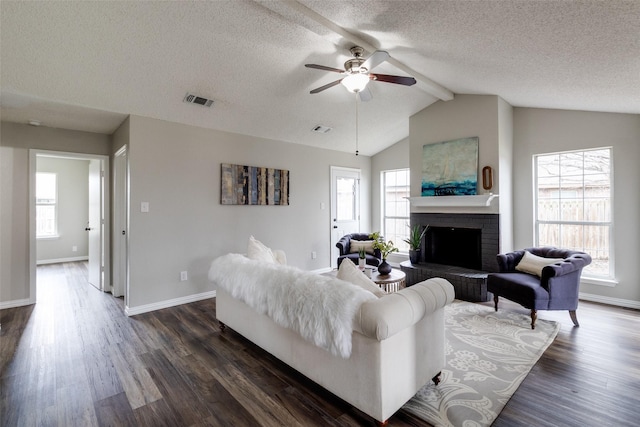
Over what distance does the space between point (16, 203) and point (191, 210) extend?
228cm

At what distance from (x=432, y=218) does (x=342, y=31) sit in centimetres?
327

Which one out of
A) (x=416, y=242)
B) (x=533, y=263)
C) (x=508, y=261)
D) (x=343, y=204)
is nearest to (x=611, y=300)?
(x=533, y=263)

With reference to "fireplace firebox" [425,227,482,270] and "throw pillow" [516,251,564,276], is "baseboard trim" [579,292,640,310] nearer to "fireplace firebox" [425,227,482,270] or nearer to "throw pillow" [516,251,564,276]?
"throw pillow" [516,251,564,276]

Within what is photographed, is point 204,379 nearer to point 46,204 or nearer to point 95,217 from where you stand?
point 95,217

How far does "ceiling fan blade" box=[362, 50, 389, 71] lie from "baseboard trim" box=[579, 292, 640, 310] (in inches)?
164

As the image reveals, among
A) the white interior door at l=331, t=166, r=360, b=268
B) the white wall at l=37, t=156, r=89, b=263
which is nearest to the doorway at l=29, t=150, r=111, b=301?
the white wall at l=37, t=156, r=89, b=263

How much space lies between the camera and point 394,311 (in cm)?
163

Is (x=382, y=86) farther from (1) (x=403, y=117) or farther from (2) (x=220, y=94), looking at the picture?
(2) (x=220, y=94)

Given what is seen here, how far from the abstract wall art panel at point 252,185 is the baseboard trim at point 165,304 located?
1378 mm

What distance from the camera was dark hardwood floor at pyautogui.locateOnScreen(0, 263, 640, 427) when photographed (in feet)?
6.07

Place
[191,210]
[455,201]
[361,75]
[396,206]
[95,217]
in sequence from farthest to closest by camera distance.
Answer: [396,206]
[95,217]
[455,201]
[191,210]
[361,75]

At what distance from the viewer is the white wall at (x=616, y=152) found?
12.0 ft

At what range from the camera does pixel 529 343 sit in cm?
278

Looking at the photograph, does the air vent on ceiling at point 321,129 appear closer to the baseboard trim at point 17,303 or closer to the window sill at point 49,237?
the baseboard trim at point 17,303
